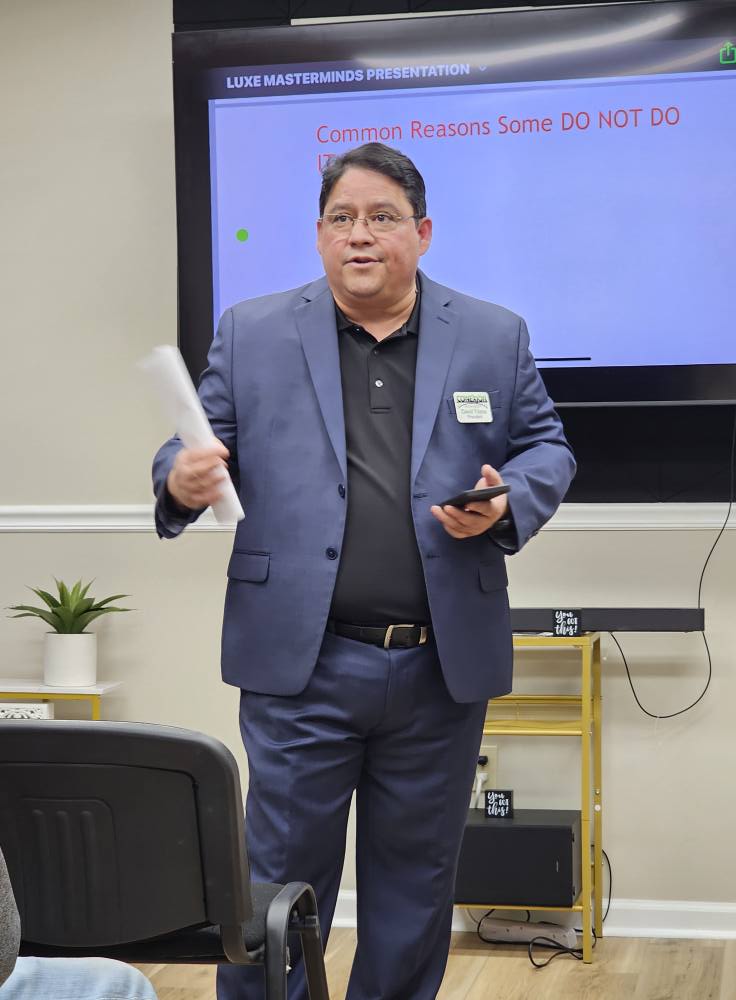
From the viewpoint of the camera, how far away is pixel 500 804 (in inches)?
141

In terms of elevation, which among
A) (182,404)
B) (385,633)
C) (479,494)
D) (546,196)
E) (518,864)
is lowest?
(518,864)

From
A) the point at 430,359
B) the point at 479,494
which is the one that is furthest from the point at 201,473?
the point at 430,359

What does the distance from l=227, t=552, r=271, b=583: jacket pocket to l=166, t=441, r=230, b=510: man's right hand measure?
0.75 ft

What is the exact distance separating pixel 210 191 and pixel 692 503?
166cm

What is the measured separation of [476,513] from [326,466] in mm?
299

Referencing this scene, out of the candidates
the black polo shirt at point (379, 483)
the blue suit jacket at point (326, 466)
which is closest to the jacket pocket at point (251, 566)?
the blue suit jacket at point (326, 466)

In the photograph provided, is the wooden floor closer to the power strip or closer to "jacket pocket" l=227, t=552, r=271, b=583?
the power strip

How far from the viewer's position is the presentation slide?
11.5 ft

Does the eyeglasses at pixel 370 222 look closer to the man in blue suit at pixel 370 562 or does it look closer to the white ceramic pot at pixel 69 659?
the man in blue suit at pixel 370 562

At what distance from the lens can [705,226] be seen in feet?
11.5

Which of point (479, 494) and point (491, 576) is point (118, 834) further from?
point (491, 576)

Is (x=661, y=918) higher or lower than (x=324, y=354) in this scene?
lower

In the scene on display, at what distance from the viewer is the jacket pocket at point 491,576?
2.29 m

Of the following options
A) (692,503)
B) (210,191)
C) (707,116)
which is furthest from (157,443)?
(707,116)
